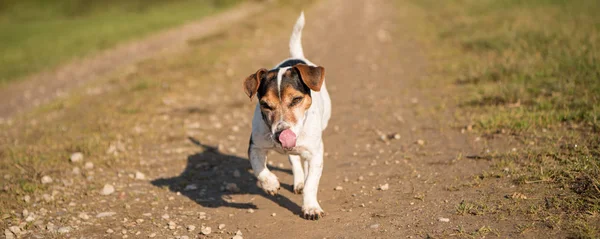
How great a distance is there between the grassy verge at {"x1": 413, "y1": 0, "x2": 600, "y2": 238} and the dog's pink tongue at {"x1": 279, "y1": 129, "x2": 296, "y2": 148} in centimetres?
228

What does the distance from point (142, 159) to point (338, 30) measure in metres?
14.7

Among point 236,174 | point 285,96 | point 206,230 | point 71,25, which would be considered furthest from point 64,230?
point 71,25

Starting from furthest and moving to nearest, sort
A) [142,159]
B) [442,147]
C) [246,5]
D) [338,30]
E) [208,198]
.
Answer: [246,5] < [338,30] < [142,159] < [442,147] < [208,198]

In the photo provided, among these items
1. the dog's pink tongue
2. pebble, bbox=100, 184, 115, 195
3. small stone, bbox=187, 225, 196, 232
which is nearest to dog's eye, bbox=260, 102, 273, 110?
the dog's pink tongue

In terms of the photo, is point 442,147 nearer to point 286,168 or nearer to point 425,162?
point 425,162

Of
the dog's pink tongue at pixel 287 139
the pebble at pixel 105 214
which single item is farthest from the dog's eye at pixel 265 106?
the pebble at pixel 105 214

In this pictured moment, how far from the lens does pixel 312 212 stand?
18.5 ft

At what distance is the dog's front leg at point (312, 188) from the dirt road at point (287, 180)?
0.10 meters

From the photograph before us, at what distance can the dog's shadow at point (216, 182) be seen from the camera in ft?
21.2

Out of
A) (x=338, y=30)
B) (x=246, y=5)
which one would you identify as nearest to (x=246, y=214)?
(x=338, y=30)

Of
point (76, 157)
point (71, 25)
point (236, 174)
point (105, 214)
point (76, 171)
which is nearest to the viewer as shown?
point (105, 214)

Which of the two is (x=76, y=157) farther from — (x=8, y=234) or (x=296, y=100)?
(x=296, y=100)

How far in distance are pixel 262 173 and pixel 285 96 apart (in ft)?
3.02

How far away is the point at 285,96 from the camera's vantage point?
5406mm
